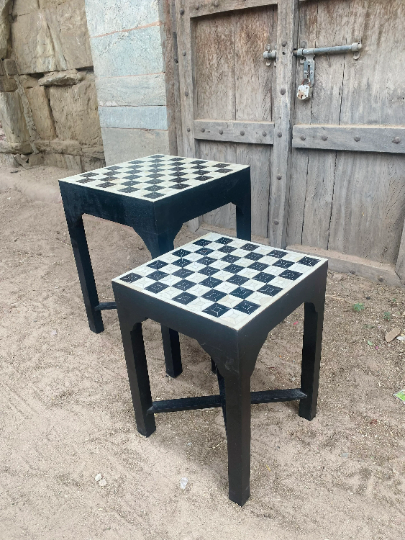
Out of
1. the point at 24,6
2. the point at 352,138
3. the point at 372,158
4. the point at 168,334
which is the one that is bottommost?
the point at 168,334

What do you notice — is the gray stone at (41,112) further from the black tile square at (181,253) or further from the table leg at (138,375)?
the table leg at (138,375)

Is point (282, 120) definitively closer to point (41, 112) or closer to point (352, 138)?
point (352, 138)

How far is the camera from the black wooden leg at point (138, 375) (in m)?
1.55

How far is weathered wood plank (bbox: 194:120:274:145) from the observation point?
2.82 meters

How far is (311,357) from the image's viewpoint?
167cm

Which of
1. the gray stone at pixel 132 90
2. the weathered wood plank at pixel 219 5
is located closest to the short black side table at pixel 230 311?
the weathered wood plank at pixel 219 5

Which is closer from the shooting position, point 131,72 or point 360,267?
point 360,267

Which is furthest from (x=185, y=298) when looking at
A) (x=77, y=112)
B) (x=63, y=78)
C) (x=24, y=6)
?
(x=24, y=6)

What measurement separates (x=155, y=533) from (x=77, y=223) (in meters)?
1.51

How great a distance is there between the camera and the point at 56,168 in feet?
16.7

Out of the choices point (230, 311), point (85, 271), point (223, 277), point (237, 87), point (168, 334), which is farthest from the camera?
point (237, 87)

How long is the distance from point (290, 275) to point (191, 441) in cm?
83

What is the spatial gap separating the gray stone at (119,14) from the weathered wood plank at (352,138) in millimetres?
A: 1347

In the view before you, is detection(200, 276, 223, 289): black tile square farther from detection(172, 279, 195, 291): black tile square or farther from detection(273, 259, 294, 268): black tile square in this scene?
detection(273, 259, 294, 268): black tile square
